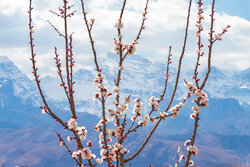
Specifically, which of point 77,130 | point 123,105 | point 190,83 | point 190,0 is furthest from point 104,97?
point 190,0

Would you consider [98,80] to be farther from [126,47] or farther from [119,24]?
[119,24]

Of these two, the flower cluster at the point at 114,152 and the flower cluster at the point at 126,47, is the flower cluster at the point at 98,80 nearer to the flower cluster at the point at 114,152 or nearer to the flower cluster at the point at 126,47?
the flower cluster at the point at 126,47

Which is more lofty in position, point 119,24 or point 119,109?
point 119,24

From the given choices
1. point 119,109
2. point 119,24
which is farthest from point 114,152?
point 119,24

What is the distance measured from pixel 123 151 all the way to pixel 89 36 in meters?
2.53

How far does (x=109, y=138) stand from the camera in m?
8.11

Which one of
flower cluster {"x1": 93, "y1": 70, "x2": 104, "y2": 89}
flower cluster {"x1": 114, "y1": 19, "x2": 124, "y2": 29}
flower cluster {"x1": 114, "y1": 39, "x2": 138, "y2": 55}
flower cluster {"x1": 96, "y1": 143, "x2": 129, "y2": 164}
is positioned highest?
flower cluster {"x1": 114, "y1": 19, "x2": 124, "y2": 29}

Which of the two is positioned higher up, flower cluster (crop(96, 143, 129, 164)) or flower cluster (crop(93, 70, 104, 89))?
flower cluster (crop(93, 70, 104, 89))

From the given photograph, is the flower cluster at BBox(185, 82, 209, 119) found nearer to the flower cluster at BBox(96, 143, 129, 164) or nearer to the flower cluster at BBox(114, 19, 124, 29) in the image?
the flower cluster at BBox(96, 143, 129, 164)

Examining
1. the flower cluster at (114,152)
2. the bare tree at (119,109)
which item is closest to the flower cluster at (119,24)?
the bare tree at (119,109)

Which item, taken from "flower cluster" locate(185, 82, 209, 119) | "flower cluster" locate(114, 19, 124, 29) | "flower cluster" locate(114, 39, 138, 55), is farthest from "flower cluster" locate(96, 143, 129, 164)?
"flower cluster" locate(114, 19, 124, 29)

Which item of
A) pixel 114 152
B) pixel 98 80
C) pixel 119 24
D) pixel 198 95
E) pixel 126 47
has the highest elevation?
pixel 119 24

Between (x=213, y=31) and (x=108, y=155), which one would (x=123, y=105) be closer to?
(x=108, y=155)

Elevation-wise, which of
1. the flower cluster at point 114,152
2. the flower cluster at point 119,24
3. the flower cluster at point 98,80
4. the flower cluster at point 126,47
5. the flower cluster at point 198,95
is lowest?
the flower cluster at point 114,152
